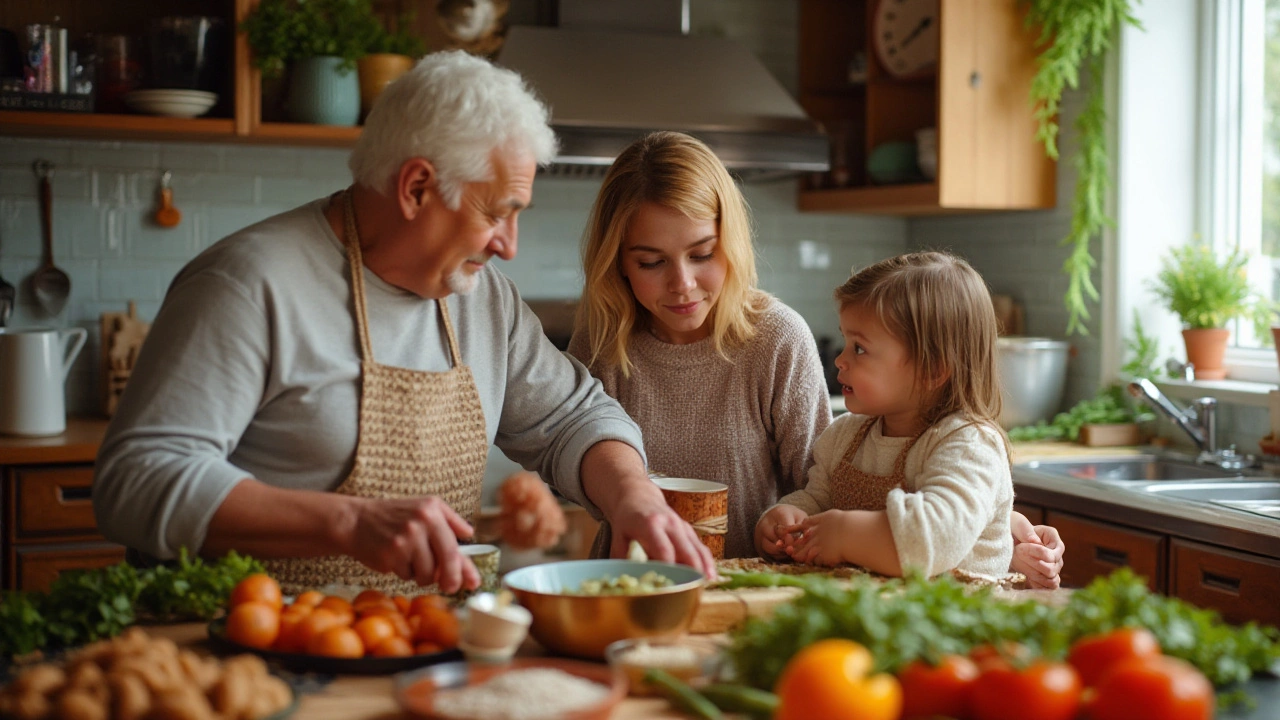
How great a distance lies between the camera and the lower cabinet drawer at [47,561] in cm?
318

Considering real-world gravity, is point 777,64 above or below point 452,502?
above

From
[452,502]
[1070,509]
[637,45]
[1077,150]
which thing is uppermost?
[637,45]

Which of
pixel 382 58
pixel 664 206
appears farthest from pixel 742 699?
pixel 382 58

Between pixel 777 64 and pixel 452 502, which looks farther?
pixel 777 64

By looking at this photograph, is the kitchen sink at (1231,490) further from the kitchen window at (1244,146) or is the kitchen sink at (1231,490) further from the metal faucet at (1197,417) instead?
the kitchen window at (1244,146)

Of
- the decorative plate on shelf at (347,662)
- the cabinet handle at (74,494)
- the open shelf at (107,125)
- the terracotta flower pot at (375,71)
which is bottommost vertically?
the cabinet handle at (74,494)

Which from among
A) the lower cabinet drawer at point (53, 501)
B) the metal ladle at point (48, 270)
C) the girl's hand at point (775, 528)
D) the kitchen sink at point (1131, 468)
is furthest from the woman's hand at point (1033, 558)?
the metal ladle at point (48, 270)

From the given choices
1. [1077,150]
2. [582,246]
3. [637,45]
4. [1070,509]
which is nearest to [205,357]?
[582,246]

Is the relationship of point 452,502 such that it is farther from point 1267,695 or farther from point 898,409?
point 1267,695

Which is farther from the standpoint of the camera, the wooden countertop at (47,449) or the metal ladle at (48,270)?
the metal ladle at (48,270)

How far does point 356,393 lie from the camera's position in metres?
1.72

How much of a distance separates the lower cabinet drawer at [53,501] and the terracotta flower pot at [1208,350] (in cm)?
301

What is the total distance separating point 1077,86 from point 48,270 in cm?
321

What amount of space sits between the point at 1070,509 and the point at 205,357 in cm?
210
